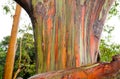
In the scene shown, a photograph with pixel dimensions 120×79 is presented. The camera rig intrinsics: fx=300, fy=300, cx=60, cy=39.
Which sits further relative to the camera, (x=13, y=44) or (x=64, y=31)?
(x=13, y=44)

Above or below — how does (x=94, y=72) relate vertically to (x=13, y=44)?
below

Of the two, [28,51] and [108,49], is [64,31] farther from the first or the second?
[28,51]

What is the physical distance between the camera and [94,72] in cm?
124

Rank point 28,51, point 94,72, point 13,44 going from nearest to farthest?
point 94,72, point 13,44, point 28,51

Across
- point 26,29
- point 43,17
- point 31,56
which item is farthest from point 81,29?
point 31,56

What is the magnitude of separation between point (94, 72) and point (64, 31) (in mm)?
572

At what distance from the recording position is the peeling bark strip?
1181 millimetres

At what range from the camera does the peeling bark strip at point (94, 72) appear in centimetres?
118

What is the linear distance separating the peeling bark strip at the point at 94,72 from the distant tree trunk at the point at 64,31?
1.32 ft

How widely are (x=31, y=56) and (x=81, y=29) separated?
13.5m

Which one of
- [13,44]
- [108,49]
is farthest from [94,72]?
[108,49]

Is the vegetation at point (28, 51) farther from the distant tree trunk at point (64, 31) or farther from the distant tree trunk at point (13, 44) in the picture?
the distant tree trunk at point (64, 31)

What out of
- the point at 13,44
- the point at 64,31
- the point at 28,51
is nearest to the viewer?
the point at 64,31

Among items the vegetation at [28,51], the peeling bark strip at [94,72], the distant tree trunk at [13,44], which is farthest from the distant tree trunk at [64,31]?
the vegetation at [28,51]
